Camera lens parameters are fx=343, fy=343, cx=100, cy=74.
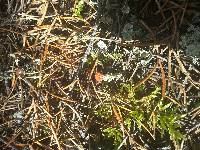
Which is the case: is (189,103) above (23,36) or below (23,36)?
below

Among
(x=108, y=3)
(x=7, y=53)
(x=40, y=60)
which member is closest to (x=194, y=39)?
(x=108, y=3)

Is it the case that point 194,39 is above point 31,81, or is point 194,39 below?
above

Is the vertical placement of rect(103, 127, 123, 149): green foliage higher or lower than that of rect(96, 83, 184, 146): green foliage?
lower

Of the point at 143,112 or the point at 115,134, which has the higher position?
the point at 143,112

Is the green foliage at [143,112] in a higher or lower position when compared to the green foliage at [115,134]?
higher

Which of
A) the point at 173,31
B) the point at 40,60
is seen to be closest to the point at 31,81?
the point at 40,60

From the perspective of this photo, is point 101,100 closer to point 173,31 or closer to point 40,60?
point 40,60

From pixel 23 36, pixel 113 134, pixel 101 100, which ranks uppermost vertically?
pixel 23 36

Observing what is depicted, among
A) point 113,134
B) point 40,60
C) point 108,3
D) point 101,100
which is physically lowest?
point 113,134

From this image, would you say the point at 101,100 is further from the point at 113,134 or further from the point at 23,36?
the point at 23,36
